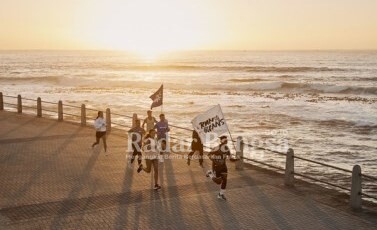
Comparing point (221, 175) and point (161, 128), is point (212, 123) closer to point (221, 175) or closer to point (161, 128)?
point (221, 175)

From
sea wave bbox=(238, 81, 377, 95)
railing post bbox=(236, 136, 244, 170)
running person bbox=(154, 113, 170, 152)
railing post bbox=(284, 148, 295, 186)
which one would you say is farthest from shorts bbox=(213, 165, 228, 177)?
sea wave bbox=(238, 81, 377, 95)

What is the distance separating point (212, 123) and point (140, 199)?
2.97 m

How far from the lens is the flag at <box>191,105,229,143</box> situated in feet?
41.9

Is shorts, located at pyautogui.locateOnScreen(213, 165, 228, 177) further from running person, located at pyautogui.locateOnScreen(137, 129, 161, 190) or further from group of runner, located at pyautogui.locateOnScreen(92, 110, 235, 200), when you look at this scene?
running person, located at pyautogui.locateOnScreen(137, 129, 161, 190)

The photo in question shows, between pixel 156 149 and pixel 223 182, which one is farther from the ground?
pixel 156 149

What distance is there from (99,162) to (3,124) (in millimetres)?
9625

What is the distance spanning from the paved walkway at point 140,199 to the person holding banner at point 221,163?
1.57 ft

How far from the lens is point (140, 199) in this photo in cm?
1154

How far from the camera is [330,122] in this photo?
31156 mm

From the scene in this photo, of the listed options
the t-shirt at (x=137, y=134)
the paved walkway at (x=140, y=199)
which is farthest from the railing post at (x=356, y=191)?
the t-shirt at (x=137, y=134)

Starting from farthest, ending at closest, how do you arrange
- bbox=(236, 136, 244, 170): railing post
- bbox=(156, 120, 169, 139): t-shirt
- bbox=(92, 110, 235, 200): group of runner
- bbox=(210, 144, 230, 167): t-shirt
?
bbox=(156, 120, 169, 139): t-shirt
bbox=(236, 136, 244, 170): railing post
bbox=(92, 110, 235, 200): group of runner
bbox=(210, 144, 230, 167): t-shirt

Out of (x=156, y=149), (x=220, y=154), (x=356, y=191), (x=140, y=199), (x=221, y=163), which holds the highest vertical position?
(x=220, y=154)

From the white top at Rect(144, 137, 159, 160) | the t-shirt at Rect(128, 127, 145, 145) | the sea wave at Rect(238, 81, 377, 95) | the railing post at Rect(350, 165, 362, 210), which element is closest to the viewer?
the railing post at Rect(350, 165, 362, 210)

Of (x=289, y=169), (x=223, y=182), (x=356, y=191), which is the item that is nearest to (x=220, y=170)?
(x=223, y=182)
